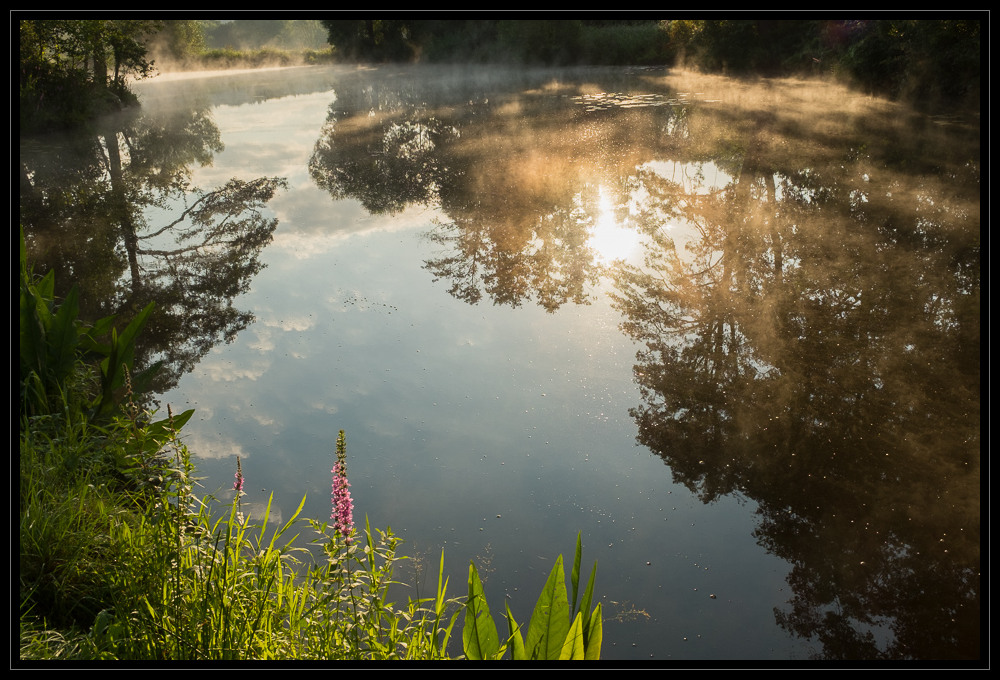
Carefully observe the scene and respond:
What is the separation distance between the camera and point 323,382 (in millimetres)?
4965

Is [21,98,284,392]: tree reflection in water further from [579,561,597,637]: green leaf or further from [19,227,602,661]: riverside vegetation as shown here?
[579,561,597,637]: green leaf

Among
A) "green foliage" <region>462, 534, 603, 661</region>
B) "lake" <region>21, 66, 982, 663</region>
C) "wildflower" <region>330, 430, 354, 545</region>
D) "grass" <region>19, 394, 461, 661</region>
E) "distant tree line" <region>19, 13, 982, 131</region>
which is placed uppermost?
"distant tree line" <region>19, 13, 982, 131</region>

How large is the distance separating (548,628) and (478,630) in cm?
23

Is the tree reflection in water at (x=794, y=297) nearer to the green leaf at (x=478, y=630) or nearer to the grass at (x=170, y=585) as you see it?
the green leaf at (x=478, y=630)

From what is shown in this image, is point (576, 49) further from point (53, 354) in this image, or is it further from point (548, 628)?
point (548, 628)

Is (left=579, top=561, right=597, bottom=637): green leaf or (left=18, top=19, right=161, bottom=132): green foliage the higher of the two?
(left=18, top=19, right=161, bottom=132): green foliage

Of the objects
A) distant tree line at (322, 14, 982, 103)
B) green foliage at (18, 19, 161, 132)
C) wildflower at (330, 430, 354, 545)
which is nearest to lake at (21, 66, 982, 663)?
wildflower at (330, 430, 354, 545)

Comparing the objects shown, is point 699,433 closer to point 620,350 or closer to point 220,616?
A: point 620,350

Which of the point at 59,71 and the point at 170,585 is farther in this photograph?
the point at 59,71

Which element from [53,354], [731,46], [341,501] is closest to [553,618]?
[341,501]

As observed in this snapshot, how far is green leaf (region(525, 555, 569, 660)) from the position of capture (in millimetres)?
2164

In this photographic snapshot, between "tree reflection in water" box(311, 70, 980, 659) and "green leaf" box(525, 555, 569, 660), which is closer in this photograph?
"green leaf" box(525, 555, 569, 660)

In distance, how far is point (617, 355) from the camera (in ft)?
17.2
